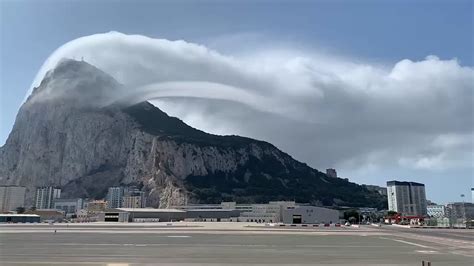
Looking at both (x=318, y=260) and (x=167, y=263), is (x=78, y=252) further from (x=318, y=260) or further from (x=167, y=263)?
(x=318, y=260)

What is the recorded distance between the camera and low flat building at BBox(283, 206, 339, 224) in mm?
165375

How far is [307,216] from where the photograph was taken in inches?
6585

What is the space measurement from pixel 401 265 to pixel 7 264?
22.8 metres

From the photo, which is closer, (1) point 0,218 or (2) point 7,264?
(2) point 7,264

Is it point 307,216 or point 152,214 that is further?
point 152,214

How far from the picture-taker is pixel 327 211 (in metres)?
174

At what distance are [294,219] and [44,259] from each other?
147696mm

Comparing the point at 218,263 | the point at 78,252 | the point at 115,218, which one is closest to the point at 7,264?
the point at 78,252

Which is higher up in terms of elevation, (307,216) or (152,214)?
(152,214)

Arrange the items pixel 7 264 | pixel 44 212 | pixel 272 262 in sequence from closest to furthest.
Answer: pixel 7 264 → pixel 272 262 → pixel 44 212

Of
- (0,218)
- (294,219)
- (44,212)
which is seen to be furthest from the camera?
(44,212)

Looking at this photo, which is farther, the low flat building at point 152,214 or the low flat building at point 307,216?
the low flat building at point 152,214

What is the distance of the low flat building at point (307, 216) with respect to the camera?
165375mm

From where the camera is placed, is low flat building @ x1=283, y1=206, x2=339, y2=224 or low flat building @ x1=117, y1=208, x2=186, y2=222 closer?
low flat building @ x1=283, y1=206, x2=339, y2=224
